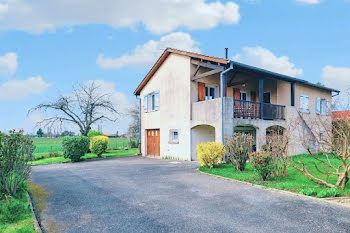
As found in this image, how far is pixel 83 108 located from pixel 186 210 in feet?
73.5

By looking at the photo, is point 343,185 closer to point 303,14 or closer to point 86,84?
point 303,14

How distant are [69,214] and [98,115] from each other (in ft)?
70.5

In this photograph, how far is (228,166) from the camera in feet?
37.7

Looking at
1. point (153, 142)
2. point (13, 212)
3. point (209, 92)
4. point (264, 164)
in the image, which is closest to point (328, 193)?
point (264, 164)

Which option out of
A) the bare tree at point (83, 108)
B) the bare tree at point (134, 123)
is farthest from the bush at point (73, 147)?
the bare tree at point (134, 123)

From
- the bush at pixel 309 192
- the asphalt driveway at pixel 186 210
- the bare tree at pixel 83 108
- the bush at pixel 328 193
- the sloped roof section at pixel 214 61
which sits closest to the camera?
the asphalt driveway at pixel 186 210

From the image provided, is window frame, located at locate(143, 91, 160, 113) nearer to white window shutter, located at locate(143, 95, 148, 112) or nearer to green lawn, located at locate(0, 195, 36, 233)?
white window shutter, located at locate(143, 95, 148, 112)

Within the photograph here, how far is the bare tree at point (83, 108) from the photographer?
24.2 m

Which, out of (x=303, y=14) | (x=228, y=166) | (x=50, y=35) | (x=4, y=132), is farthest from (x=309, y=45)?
(x=4, y=132)

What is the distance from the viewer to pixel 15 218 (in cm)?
476

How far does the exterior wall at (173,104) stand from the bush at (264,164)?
7.18 metres

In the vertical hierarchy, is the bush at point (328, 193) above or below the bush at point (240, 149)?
below

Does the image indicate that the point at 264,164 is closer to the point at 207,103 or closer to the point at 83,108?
the point at 207,103

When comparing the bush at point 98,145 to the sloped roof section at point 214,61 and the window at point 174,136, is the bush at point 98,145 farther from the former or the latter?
the window at point 174,136
